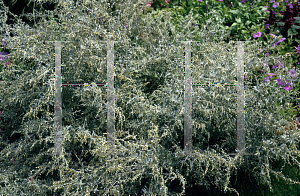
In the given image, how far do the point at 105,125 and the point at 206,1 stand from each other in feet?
8.24

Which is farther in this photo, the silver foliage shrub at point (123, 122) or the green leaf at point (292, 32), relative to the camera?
the green leaf at point (292, 32)

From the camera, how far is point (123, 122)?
2.77 m

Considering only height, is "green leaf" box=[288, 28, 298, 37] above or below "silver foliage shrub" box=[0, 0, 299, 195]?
above

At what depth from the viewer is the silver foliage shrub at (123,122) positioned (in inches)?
92.0

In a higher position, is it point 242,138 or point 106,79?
point 106,79

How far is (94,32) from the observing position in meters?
2.70

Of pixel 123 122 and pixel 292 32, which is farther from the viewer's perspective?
pixel 292 32

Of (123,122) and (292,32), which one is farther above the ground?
(292,32)

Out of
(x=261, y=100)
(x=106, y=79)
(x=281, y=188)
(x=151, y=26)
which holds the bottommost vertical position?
(x=281, y=188)

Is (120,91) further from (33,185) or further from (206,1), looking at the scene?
(206,1)

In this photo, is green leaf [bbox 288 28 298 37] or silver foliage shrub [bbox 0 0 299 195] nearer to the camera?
silver foliage shrub [bbox 0 0 299 195]

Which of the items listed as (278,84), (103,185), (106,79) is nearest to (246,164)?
(278,84)

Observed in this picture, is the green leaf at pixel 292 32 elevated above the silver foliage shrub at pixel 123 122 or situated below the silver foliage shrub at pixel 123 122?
above

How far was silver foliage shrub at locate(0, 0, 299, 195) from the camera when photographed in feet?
7.66
